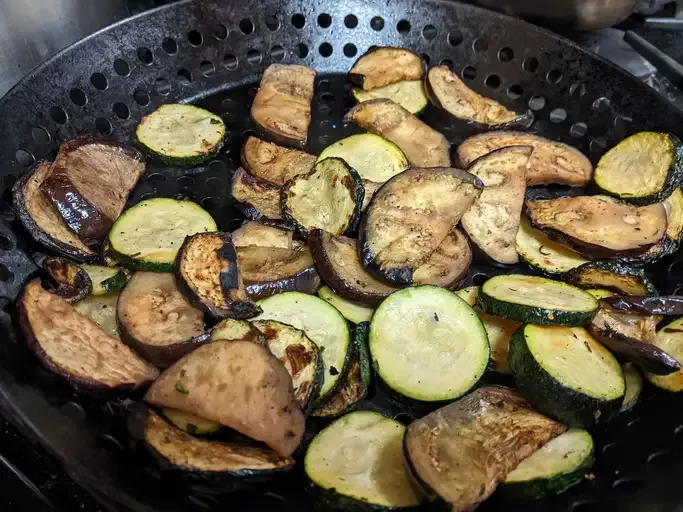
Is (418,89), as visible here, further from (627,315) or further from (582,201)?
(627,315)

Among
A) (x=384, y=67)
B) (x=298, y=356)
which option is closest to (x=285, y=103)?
(x=384, y=67)

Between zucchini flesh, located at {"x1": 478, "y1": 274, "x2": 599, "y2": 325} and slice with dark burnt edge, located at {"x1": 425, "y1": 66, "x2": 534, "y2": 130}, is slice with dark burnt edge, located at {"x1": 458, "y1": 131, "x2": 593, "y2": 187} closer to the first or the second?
slice with dark burnt edge, located at {"x1": 425, "y1": 66, "x2": 534, "y2": 130}

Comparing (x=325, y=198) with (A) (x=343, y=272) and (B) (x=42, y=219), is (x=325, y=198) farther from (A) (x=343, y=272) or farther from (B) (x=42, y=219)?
(B) (x=42, y=219)

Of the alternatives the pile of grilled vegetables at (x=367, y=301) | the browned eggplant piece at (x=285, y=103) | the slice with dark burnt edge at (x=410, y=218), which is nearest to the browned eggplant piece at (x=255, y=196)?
the pile of grilled vegetables at (x=367, y=301)

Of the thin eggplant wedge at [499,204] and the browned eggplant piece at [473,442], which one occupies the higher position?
the thin eggplant wedge at [499,204]

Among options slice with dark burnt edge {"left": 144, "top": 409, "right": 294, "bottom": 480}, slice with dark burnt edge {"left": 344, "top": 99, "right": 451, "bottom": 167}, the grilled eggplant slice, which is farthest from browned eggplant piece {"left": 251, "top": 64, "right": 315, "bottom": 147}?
slice with dark burnt edge {"left": 144, "top": 409, "right": 294, "bottom": 480}

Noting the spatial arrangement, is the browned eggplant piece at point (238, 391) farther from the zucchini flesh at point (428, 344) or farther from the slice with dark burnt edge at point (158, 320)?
the zucchini flesh at point (428, 344)
